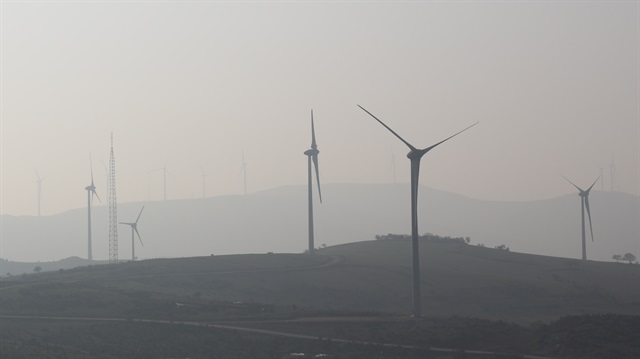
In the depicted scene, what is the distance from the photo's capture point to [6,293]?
448 ft

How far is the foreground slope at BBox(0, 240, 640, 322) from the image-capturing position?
128250 mm

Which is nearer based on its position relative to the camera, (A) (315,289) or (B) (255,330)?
(B) (255,330)

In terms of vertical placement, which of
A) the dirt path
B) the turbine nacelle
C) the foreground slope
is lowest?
the dirt path

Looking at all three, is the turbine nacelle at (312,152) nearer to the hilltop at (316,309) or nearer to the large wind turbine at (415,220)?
the hilltop at (316,309)

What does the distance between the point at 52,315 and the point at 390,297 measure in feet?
178

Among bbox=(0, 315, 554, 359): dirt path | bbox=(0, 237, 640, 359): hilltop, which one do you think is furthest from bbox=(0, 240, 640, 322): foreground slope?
bbox=(0, 315, 554, 359): dirt path

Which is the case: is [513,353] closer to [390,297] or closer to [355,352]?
[355,352]

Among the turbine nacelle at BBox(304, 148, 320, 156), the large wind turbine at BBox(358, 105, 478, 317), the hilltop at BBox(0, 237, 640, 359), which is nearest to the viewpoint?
the hilltop at BBox(0, 237, 640, 359)

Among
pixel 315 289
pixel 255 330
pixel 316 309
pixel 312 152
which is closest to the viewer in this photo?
pixel 255 330

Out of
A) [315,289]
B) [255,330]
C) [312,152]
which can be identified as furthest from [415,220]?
[312,152]

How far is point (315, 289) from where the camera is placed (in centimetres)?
16000

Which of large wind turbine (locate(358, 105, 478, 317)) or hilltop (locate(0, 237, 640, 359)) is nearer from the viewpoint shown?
hilltop (locate(0, 237, 640, 359))

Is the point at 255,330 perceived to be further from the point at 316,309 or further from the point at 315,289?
the point at 315,289

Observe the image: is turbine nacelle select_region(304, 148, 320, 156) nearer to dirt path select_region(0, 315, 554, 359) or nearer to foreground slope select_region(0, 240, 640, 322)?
foreground slope select_region(0, 240, 640, 322)
